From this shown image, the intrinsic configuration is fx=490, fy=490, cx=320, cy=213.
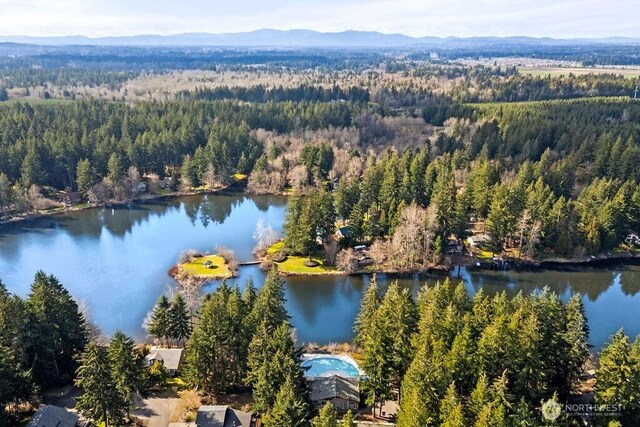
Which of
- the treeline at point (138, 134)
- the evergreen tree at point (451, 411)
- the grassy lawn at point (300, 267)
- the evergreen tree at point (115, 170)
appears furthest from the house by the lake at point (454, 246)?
the evergreen tree at point (115, 170)

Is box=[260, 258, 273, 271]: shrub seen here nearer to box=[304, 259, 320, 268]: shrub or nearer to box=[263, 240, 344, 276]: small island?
box=[263, 240, 344, 276]: small island

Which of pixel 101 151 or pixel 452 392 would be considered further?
pixel 101 151

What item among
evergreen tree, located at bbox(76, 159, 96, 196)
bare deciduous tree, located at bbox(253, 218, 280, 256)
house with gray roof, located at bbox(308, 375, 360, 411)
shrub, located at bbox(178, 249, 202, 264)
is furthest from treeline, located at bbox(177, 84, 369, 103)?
house with gray roof, located at bbox(308, 375, 360, 411)

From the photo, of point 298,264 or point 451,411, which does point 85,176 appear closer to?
point 298,264

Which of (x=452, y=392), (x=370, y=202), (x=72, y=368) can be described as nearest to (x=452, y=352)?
(x=452, y=392)

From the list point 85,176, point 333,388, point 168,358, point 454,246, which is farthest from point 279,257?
point 85,176

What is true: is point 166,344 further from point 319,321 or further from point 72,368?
point 319,321
